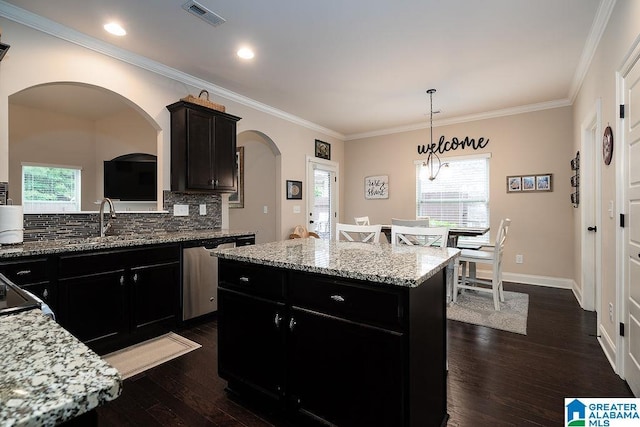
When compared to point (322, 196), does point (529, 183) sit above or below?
above

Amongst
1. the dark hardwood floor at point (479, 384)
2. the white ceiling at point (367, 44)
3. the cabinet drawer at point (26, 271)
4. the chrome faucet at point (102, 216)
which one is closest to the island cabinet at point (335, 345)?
the dark hardwood floor at point (479, 384)

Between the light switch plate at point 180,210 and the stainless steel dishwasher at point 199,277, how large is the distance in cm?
66

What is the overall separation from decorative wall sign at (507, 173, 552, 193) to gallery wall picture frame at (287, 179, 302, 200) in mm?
3280

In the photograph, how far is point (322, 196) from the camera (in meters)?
6.17

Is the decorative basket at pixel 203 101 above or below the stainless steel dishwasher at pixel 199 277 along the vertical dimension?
above

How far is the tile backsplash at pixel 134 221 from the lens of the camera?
8.76 feet

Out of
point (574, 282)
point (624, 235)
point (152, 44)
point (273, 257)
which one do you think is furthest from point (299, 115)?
point (574, 282)

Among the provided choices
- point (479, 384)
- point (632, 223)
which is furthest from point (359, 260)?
point (632, 223)

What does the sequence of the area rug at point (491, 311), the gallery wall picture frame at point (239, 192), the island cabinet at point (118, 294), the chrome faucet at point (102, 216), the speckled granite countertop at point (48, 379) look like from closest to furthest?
the speckled granite countertop at point (48, 379)
the island cabinet at point (118, 294)
the chrome faucet at point (102, 216)
the area rug at point (491, 311)
the gallery wall picture frame at point (239, 192)

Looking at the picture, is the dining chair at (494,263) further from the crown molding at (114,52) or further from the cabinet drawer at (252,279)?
the crown molding at (114,52)

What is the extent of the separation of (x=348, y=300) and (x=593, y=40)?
334 centimetres

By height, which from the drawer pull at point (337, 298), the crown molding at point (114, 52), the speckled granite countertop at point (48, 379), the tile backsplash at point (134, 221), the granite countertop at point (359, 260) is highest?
the crown molding at point (114, 52)

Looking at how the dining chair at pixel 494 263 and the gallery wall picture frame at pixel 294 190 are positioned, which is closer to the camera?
the dining chair at pixel 494 263

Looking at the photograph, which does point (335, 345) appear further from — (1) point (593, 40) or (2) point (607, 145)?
(1) point (593, 40)
